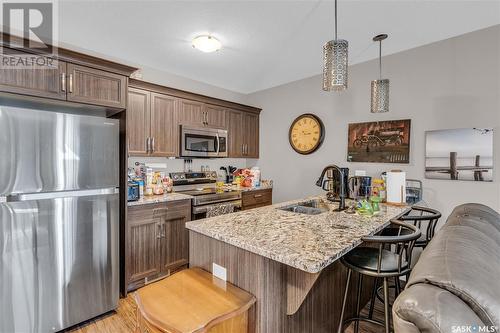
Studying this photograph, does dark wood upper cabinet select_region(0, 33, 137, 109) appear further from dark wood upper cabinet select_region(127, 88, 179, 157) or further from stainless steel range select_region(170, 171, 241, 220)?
stainless steel range select_region(170, 171, 241, 220)

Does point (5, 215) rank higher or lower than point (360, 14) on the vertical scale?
lower

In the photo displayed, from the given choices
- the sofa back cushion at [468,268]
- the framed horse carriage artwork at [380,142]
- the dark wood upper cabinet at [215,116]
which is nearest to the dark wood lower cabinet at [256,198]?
the dark wood upper cabinet at [215,116]

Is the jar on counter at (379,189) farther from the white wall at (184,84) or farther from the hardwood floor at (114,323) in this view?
the white wall at (184,84)

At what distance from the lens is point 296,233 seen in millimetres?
1438

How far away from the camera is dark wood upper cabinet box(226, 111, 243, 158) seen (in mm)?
3945

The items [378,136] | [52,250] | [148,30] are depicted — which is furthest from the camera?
[378,136]

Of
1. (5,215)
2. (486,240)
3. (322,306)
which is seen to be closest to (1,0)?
(5,215)

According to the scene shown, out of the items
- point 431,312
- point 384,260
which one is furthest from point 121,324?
point 431,312

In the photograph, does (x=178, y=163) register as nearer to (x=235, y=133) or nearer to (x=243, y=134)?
(x=235, y=133)

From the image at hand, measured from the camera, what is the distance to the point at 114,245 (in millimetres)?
2279

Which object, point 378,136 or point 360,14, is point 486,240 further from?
point 360,14

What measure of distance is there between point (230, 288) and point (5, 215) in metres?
1.66

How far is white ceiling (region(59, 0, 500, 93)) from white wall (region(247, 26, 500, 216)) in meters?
0.18

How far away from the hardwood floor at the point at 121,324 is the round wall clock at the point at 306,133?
211cm
